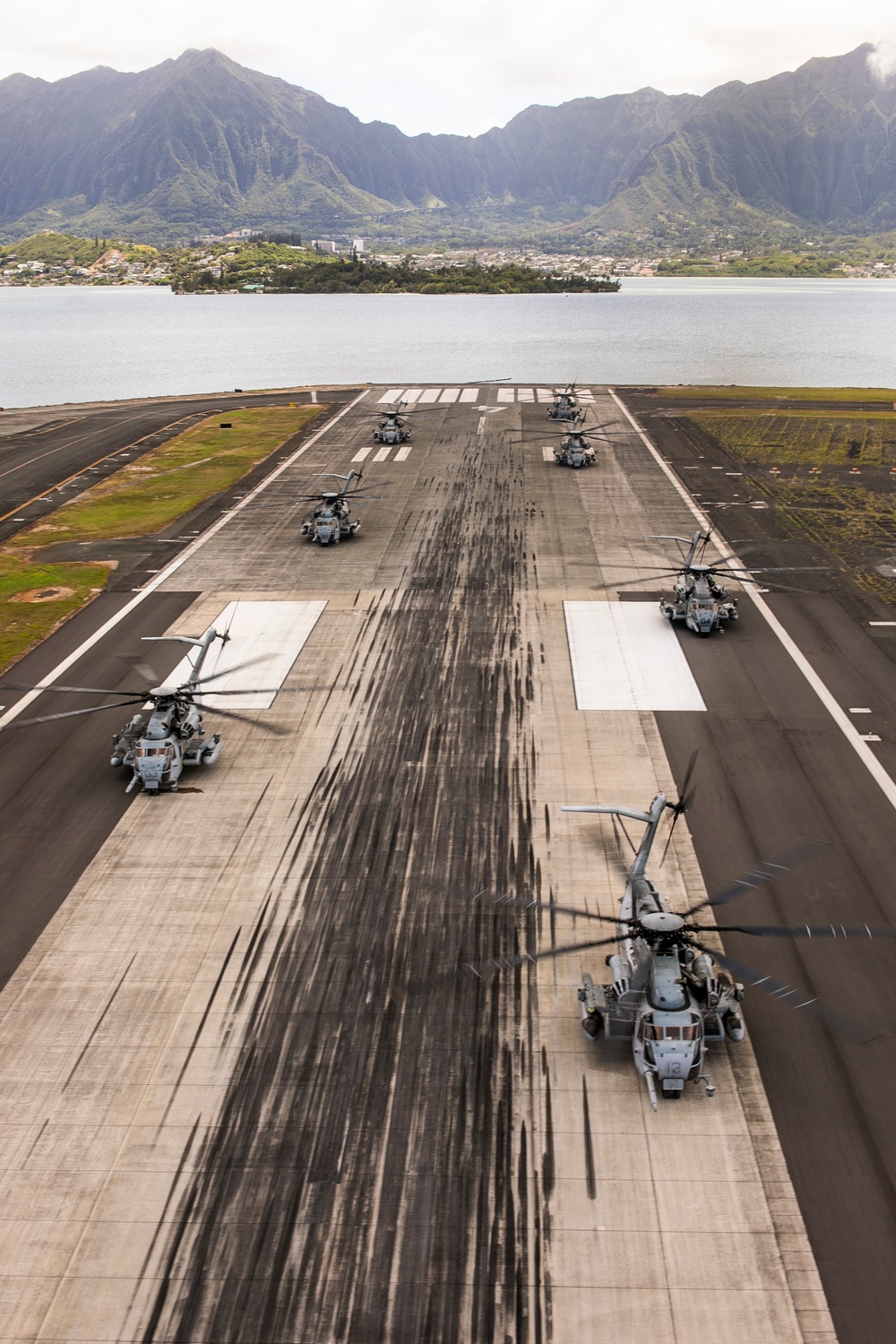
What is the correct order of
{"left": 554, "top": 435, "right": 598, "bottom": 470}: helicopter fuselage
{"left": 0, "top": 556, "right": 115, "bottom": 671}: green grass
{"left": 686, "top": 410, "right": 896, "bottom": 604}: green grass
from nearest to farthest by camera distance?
1. {"left": 0, "top": 556, "right": 115, "bottom": 671}: green grass
2. {"left": 686, "top": 410, "right": 896, "bottom": 604}: green grass
3. {"left": 554, "top": 435, "right": 598, "bottom": 470}: helicopter fuselage

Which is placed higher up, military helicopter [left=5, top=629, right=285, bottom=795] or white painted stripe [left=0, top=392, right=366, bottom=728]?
military helicopter [left=5, top=629, right=285, bottom=795]

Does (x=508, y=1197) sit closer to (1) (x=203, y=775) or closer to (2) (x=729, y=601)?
(1) (x=203, y=775)

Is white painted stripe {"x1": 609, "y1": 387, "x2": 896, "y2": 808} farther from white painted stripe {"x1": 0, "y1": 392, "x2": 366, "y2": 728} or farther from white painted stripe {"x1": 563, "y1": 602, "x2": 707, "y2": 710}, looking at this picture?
white painted stripe {"x1": 0, "y1": 392, "x2": 366, "y2": 728}

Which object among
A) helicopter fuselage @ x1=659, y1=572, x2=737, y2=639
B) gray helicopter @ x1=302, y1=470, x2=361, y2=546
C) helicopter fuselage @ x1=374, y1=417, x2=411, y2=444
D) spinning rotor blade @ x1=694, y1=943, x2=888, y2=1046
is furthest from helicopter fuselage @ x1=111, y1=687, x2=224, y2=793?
helicopter fuselage @ x1=374, y1=417, x2=411, y2=444

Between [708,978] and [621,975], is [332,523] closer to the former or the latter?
[621,975]

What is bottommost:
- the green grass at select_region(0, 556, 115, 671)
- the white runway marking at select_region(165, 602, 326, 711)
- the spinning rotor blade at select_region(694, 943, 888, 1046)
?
the green grass at select_region(0, 556, 115, 671)
